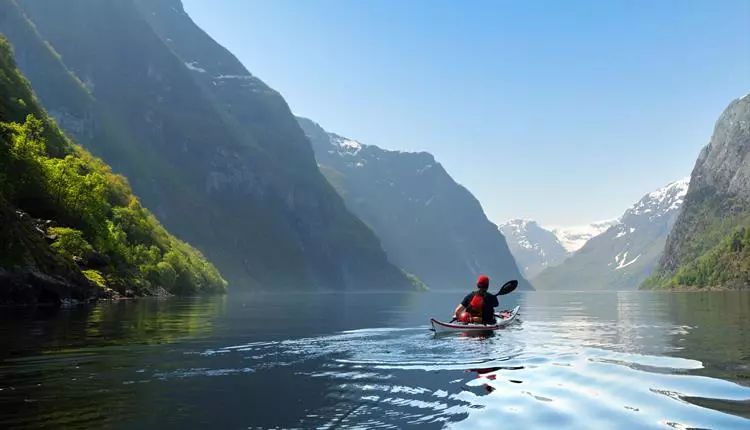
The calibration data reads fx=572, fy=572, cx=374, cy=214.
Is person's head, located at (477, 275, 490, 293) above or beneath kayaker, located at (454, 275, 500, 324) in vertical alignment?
above

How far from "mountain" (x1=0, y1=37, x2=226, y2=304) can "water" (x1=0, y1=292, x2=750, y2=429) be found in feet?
77.7

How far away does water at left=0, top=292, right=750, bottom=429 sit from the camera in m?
12.9

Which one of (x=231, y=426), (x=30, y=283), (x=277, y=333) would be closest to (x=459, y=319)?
(x=277, y=333)

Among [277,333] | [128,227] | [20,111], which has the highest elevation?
[20,111]

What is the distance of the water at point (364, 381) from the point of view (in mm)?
12859

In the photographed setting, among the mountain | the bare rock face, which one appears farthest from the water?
the mountain

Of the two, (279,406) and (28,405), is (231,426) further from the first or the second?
(28,405)

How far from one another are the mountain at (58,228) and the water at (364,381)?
A: 933 inches

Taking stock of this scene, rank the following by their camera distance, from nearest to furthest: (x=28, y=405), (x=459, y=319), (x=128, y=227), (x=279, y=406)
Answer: (x=28, y=405)
(x=279, y=406)
(x=459, y=319)
(x=128, y=227)

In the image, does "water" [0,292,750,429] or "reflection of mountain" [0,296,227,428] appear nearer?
"reflection of mountain" [0,296,227,428]

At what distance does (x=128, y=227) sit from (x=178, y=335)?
293 feet

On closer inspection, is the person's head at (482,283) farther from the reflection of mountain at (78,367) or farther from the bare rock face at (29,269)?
the bare rock face at (29,269)

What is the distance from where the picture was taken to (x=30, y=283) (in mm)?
52375

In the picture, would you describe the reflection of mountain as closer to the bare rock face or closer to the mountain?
the bare rock face
